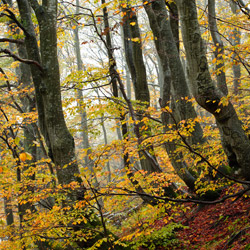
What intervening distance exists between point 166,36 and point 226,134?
4051mm

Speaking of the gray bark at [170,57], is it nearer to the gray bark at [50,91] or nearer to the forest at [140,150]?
the forest at [140,150]

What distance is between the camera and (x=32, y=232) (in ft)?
14.0

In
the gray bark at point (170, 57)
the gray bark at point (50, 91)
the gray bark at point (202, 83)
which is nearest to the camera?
the gray bark at point (202, 83)

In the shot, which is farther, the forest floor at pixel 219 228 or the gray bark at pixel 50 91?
the gray bark at pixel 50 91

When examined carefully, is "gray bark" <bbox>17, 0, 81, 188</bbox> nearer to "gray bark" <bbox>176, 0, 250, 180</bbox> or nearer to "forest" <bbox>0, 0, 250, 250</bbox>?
"forest" <bbox>0, 0, 250, 250</bbox>

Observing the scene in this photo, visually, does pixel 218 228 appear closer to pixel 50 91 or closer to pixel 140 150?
pixel 140 150

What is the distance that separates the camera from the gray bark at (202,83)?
3.34 m

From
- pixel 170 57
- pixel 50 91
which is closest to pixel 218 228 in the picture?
pixel 50 91

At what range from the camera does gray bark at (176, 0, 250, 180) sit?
3340 mm

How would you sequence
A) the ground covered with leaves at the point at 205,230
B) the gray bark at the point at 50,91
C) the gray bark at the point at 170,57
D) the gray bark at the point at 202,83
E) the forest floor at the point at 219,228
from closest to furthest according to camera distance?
the gray bark at the point at 202,83, the forest floor at the point at 219,228, the ground covered with leaves at the point at 205,230, the gray bark at the point at 50,91, the gray bark at the point at 170,57

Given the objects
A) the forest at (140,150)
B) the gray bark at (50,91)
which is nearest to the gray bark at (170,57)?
the forest at (140,150)

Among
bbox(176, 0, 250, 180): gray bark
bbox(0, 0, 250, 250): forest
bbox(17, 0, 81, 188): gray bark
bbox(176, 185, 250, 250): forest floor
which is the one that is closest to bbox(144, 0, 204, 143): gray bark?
bbox(0, 0, 250, 250): forest

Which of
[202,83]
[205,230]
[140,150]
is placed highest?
[202,83]

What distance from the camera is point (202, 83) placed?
10.9 feet
